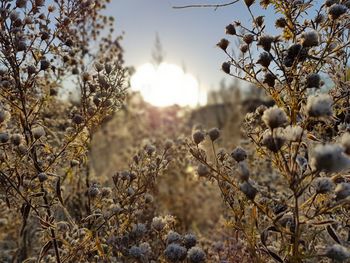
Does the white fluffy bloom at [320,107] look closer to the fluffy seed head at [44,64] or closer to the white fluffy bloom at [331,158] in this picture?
the white fluffy bloom at [331,158]

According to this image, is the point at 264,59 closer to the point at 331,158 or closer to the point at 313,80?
the point at 313,80

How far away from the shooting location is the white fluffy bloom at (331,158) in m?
1.50

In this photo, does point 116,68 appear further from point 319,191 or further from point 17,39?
point 319,191

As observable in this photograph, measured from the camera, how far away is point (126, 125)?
10.8 m

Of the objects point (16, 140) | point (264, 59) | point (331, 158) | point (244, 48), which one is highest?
point (244, 48)

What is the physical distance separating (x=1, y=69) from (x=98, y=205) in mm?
964

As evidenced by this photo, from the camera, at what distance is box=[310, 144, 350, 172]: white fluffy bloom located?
59.1 inches

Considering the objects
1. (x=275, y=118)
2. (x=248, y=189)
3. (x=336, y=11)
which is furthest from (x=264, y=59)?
(x=248, y=189)

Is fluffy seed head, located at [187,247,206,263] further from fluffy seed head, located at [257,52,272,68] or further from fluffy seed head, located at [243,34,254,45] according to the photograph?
fluffy seed head, located at [243,34,254,45]

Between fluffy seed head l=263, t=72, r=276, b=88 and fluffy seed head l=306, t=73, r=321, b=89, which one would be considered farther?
fluffy seed head l=263, t=72, r=276, b=88

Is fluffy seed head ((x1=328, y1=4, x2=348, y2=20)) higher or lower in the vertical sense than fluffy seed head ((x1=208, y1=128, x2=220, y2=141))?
higher

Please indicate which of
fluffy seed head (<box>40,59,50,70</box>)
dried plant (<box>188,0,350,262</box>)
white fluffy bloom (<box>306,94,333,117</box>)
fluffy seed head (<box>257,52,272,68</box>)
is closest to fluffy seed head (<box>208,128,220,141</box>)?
dried plant (<box>188,0,350,262</box>)

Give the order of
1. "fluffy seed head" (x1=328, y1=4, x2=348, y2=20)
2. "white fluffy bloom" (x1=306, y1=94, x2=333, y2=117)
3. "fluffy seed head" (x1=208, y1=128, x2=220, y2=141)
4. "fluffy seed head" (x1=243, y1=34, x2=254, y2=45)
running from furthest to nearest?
1. "fluffy seed head" (x1=243, y1=34, x2=254, y2=45)
2. "fluffy seed head" (x1=208, y1=128, x2=220, y2=141)
3. "fluffy seed head" (x1=328, y1=4, x2=348, y2=20)
4. "white fluffy bloom" (x1=306, y1=94, x2=333, y2=117)

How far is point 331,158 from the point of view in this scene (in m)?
1.50
